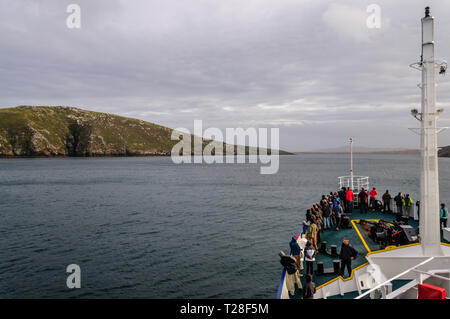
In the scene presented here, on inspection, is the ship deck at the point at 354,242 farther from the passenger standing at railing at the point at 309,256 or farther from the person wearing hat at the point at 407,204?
the person wearing hat at the point at 407,204

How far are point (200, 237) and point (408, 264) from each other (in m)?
21.9

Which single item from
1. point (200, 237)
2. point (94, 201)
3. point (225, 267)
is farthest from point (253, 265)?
point (94, 201)

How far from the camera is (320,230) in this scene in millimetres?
18031

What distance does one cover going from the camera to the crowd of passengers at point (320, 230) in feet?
37.0

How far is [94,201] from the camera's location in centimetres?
5594

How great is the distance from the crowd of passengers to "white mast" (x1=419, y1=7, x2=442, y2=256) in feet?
8.97

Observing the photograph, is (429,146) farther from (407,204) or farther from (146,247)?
(146,247)

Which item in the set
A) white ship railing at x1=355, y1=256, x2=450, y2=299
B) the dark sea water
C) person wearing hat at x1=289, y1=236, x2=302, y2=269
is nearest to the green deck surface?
person wearing hat at x1=289, y1=236, x2=302, y2=269

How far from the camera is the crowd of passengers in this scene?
37.0 feet

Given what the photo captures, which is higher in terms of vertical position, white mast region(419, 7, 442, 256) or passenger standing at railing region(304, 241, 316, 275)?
white mast region(419, 7, 442, 256)

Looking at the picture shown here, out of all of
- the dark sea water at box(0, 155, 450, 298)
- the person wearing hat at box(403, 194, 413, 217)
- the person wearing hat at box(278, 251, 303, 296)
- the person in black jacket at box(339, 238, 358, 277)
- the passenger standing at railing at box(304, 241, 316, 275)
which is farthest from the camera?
the person wearing hat at box(403, 194, 413, 217)
